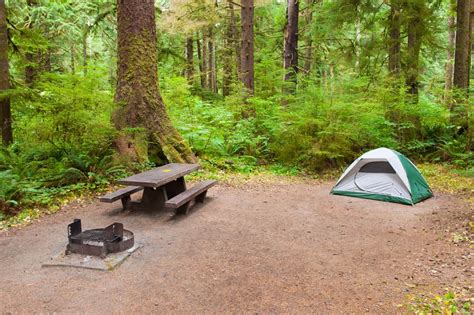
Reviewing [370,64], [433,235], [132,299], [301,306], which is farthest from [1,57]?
[370,64]

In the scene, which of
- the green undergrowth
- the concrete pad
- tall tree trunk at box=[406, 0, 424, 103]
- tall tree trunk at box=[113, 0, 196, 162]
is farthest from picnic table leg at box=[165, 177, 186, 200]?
tall tree trunk at box=[406, 0, 424, 103]

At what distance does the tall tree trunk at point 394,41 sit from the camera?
11.3 m

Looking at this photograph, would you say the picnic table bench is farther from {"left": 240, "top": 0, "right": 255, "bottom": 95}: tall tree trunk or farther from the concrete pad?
{"left": 240, "top": 0, "right": 255, "bottom": 95}: tall tree trunk

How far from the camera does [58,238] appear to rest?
4.80m

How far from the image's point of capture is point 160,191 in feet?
19.7

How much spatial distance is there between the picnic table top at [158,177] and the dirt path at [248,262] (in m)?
0.65

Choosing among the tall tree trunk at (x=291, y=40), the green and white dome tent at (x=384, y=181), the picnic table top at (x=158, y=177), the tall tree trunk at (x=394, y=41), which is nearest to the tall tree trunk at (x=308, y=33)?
the tall tree trunk at (x=291, y=40)

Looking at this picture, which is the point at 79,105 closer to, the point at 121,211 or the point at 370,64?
the point at 121,211

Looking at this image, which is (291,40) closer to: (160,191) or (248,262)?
(160,191)

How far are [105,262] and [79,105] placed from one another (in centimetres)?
404

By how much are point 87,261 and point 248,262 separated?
1833 mm

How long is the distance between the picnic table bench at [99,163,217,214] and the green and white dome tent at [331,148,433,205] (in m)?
3.07

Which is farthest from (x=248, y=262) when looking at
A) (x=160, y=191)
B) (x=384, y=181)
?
(x=384, y=181)

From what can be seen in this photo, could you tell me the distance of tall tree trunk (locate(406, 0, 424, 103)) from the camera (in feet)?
35.9
